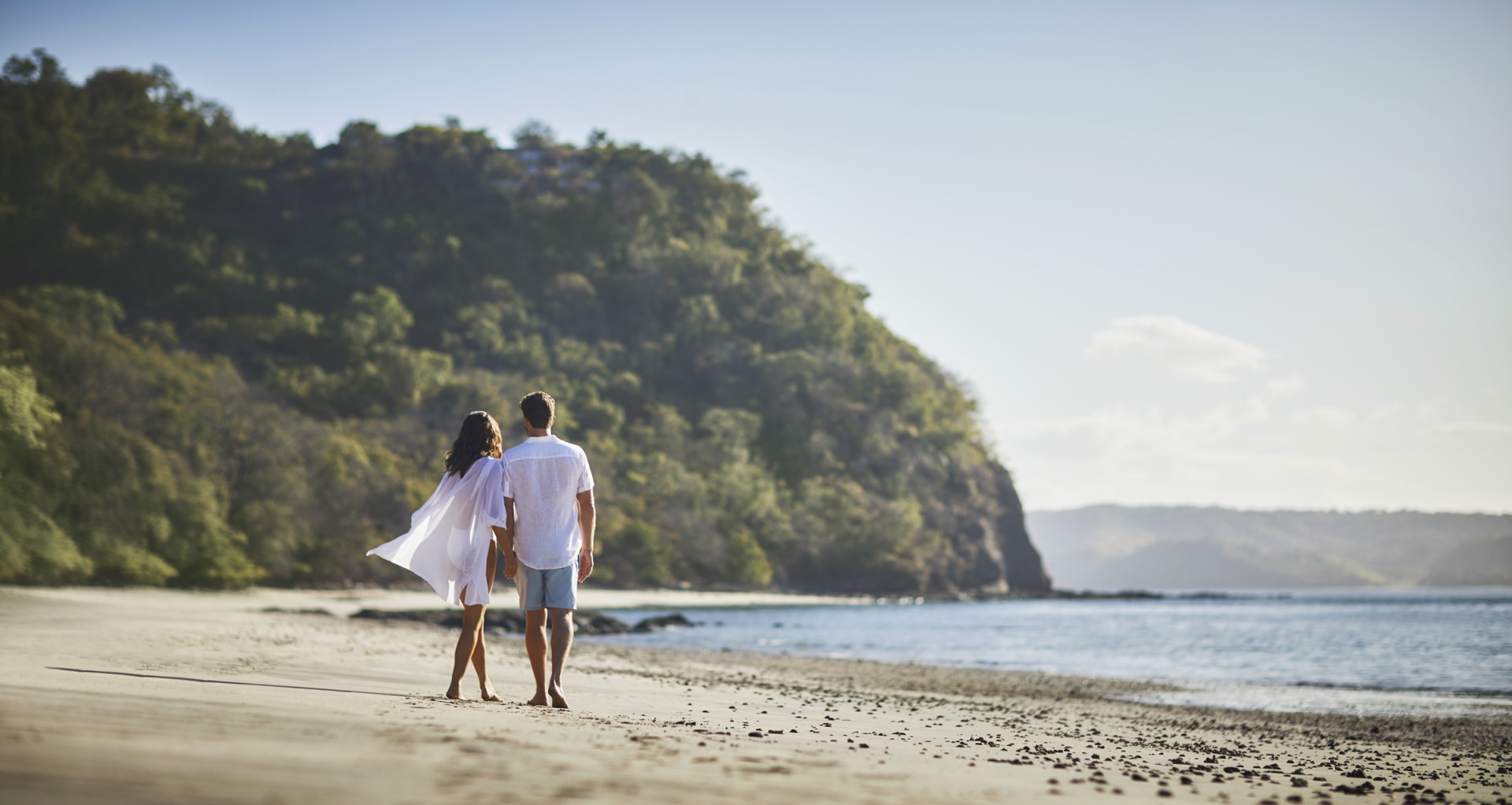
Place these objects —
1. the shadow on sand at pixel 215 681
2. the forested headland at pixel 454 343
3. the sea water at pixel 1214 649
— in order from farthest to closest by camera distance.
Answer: the forested headland at pixel 454 343, the sea water at pixel 1214 649, the shadow on sand at pixel 215 681

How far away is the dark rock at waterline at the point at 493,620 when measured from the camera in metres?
25.4

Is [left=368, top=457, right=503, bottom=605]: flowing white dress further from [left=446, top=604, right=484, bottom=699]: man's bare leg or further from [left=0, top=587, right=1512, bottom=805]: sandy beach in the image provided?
[left=0, top=587, right=1512, bottom=805]: sandy beach

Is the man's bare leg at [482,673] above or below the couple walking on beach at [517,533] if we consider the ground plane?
below

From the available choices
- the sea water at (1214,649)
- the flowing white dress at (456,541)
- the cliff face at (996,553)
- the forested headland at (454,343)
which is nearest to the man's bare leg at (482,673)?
the flowing white dress at (456,541)

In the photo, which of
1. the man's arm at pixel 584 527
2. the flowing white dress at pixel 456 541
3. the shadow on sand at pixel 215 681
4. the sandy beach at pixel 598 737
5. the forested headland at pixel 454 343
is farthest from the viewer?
the forested headland at pixel 454 343

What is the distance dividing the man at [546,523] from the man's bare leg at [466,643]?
40 cm

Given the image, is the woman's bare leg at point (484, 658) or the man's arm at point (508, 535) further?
the woman's bare leg at point (484, 658)

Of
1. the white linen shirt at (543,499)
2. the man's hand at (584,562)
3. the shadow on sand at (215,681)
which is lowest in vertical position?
the shadow on sand at (215,681)

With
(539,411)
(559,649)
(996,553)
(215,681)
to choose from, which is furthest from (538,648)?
(996,553)

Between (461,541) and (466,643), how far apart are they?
73cm

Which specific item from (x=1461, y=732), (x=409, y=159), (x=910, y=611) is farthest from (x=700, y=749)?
(x=409, y=159)

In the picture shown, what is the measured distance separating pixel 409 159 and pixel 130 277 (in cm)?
3334

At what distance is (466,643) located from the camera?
694cm

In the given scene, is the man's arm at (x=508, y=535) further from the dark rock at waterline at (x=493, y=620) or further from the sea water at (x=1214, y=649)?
the dark rock at waterline at (x=493, y=620)
